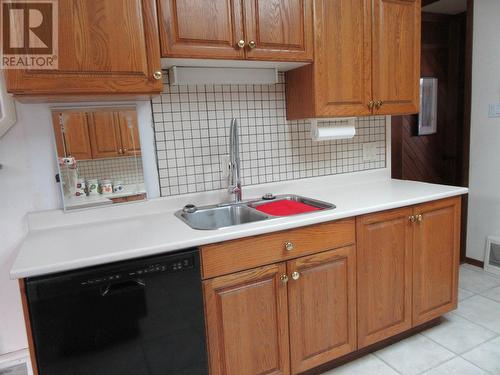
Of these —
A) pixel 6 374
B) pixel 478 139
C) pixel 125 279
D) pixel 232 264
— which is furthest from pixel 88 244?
pixel 478 139

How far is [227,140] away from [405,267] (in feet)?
3.91

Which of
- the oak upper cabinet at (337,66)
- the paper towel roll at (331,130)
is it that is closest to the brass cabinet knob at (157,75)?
the oak upper cabinet at (337,66)

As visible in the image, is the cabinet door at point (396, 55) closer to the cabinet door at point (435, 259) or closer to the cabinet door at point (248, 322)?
the cabinet door at point (435, 259)

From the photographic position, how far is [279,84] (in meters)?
2.06

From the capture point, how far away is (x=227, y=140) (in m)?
1.96

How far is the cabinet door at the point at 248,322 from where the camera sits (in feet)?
4.58

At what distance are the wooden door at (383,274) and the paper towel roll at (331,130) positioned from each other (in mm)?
572

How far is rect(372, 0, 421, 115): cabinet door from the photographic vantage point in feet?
6.33

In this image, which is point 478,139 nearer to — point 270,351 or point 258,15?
point 258,15

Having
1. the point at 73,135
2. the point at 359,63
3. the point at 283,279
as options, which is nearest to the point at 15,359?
the point at 73,135

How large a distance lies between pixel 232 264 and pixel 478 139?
248 centimetres

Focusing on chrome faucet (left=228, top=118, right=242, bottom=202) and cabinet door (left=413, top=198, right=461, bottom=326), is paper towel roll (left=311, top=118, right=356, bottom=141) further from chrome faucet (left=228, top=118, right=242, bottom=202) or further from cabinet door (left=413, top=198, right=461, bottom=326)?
cabinet door (left=413, top=198, right=461, bottom=326)

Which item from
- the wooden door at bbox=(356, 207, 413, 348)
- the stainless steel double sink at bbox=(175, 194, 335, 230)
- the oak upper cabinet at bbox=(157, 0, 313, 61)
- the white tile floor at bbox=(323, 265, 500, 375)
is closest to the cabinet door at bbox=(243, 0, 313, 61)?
the oak upper cabinet at bbox=(157, 0, 313, 61)

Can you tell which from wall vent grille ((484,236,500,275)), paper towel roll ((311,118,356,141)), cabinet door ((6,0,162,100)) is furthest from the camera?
wall vent grille ((484,236,500,275))
